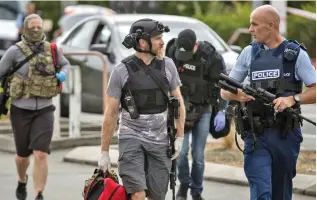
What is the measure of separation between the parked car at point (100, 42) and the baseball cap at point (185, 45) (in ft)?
16.4

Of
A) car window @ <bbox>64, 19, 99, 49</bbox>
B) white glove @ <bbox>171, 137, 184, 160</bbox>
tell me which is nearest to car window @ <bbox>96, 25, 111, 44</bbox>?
car window @ <bbox>64, 19, 99, 49</bbox>

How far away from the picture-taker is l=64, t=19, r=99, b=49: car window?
1473cm

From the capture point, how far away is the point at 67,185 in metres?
9.78

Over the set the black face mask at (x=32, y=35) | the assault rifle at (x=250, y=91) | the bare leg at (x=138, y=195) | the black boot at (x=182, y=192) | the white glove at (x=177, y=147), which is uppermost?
the black face mask at (x=32, y=35)

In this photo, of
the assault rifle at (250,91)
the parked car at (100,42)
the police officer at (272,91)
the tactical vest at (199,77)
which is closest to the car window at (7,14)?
the parked car at (100,42)

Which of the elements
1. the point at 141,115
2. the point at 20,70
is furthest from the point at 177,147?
the point at 20,70

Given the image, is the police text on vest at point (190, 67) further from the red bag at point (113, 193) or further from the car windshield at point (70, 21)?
the car windshield at point (70, 21)

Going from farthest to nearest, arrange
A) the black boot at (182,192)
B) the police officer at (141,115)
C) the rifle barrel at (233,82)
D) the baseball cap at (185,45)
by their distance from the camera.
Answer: the black boot at (182,192) → the baseball cap at (185,45) → the police officer at (141,115) → the rifle barrel at (233,82)

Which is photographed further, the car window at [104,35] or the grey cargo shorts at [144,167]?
the car window at [104,35]

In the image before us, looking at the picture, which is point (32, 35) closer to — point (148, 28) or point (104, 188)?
point (148, 28)

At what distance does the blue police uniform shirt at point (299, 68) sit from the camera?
6281 mm

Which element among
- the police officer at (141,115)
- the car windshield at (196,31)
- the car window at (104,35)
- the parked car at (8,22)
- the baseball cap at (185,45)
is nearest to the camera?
the police officer at (141,115)

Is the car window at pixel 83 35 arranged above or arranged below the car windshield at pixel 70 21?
above

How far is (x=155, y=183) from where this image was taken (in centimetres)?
646
